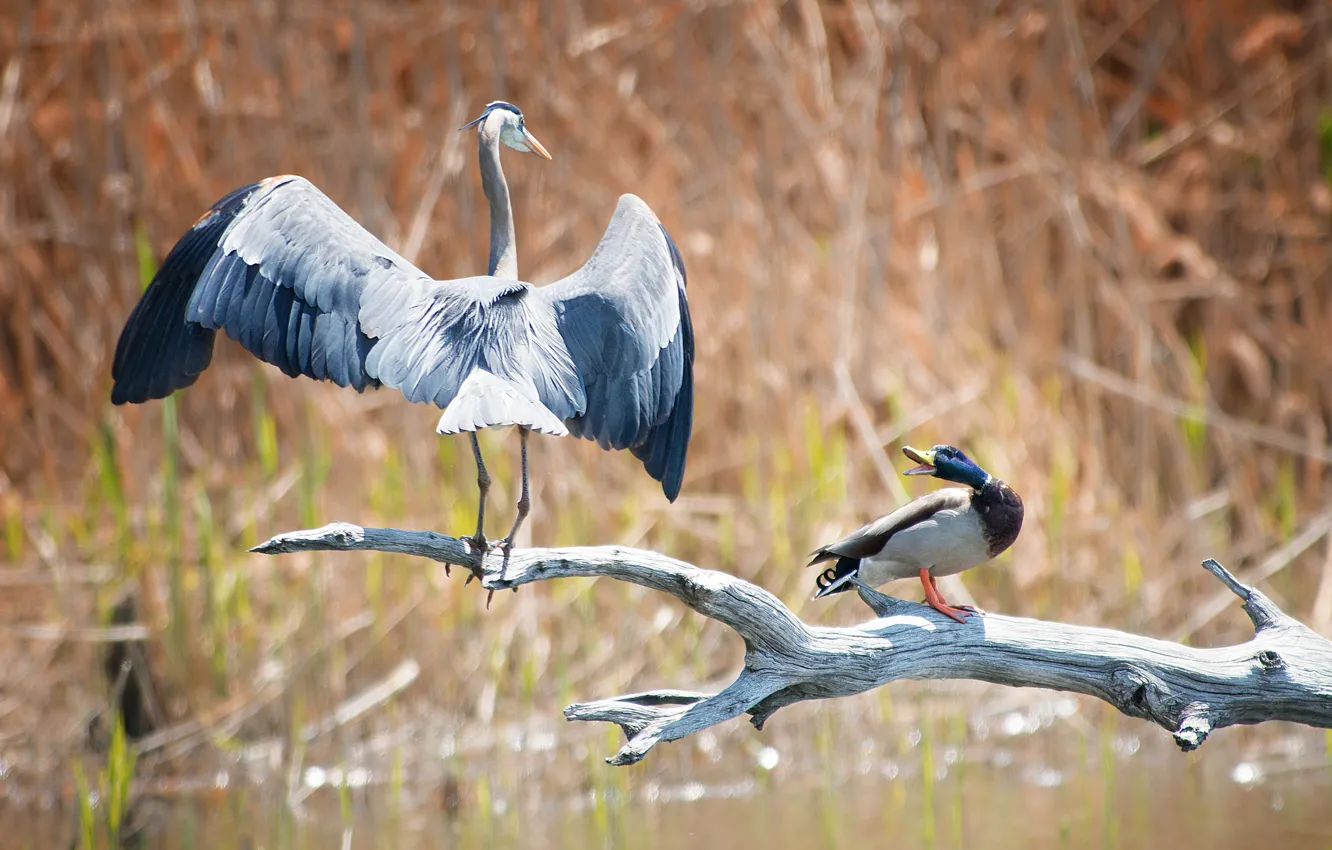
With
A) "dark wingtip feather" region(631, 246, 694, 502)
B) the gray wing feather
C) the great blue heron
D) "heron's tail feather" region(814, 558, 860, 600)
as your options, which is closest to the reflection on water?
"heron's tail feather" region(814, 558, 860, 600)

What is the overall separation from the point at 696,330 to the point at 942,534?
2.77 m

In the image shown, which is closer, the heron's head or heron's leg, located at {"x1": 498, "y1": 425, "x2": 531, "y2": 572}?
heron's leg, located at {"x1": 498, "y1": 425, "x2": 531, "y2": 572}

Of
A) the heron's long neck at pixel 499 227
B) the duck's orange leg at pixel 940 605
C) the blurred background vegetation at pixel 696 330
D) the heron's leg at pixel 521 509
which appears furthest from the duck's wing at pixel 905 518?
the blurred background vegetation at pixel 696 330

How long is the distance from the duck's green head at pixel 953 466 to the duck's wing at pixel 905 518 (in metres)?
0.04

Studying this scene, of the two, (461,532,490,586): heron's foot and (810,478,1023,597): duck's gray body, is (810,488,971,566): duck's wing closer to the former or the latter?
(810,478,1023,597): duck's gray body

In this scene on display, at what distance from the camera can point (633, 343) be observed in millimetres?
3211

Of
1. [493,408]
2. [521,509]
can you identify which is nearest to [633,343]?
[521,509]

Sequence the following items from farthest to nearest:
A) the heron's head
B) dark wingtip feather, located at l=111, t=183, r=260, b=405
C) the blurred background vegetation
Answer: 1. the blurred background vegetation
2. the heron's head
3. dark wingtip feather, located at l=111, t=183, r=260, b=405

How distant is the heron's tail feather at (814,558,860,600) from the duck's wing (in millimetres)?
51

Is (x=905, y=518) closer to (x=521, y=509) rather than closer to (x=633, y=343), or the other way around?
(x=633, y=343)

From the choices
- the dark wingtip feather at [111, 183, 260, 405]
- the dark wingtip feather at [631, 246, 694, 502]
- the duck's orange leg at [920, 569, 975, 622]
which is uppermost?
the dark wingtip feather at [111, 183, 260, 405]

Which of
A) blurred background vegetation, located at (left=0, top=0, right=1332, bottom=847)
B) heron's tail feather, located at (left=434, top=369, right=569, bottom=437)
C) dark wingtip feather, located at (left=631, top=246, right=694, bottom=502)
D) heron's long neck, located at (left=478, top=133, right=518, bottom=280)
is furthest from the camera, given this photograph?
blurred background vegetation, located at (left=0, top=0, right=1332, bottom=847)

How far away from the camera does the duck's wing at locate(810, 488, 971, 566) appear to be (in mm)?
3082

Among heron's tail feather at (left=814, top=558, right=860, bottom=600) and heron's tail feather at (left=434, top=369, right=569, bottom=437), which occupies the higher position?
heron's tail feather at (left=434, top=369, right=569, bottom=437)
